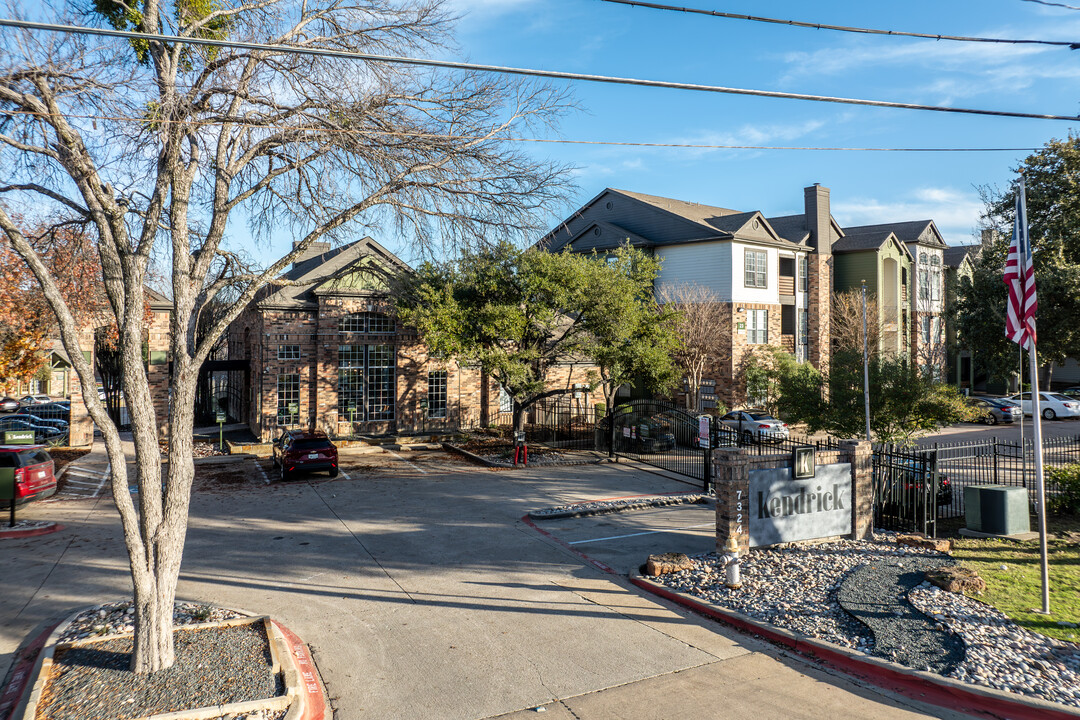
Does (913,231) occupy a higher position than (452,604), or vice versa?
(913,231)

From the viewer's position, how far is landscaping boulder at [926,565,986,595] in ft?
31.1

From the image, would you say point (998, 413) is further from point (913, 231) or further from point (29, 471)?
point (29, 471)

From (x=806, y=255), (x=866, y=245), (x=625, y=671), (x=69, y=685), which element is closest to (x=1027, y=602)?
(x=625, y=671)

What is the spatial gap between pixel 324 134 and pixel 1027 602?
446 inches

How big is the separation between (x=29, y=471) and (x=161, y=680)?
12772mm

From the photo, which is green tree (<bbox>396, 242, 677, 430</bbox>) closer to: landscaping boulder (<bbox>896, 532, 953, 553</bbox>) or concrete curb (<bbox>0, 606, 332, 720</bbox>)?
landscaping boulder (<bbox>896, 532, 953, 553</bbox>)

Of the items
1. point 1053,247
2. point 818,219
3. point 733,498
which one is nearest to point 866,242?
point 818,219

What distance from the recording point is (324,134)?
8.05m

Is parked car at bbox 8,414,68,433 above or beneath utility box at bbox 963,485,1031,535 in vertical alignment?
above

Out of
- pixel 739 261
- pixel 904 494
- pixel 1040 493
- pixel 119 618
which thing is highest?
pixel 739 261

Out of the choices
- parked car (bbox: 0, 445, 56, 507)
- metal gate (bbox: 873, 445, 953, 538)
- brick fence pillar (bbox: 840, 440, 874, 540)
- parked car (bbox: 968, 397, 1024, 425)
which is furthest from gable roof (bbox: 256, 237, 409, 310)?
parked car (bbox: 968, 397, 1024, 425)

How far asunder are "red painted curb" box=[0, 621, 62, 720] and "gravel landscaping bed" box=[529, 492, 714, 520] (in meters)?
9.06

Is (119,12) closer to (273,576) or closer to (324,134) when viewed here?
(324,134)

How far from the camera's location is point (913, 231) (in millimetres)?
43531
